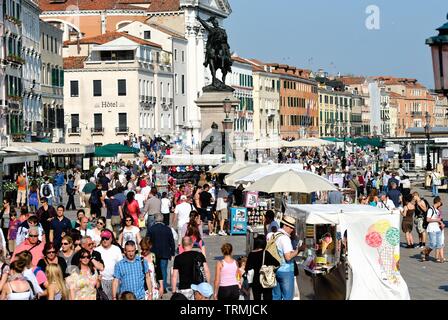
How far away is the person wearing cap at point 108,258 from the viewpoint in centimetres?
1501

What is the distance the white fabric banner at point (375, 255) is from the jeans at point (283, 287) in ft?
3.44

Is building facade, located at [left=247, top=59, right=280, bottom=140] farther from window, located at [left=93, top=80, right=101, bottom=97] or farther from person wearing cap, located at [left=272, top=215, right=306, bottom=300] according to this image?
person wearing cap, located at [left=272, top=215, right=306, bottom=300]

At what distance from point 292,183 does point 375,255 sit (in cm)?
804

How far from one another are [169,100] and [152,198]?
262 ft

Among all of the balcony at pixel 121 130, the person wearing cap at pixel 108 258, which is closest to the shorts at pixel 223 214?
the person wearing cap at pixel 108 258

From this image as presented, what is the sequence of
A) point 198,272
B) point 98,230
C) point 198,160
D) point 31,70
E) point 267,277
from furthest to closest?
point 31,70
point 198,160
point 98,230
point 267,277
point 198,272

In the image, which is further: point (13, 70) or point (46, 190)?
point (13, 70)

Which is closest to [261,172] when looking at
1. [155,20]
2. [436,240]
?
[436,240]

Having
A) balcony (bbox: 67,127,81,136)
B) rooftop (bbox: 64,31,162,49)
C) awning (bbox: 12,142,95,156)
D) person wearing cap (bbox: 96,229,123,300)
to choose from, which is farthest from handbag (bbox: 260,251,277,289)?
rooftop (bbox: 64,31,162,49)

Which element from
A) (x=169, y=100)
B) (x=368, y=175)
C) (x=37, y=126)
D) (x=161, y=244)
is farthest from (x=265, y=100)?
(x=161, y=244)

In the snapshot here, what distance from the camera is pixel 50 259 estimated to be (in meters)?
14.4

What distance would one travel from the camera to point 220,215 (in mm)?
29703

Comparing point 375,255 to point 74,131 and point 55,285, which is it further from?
point 74,131

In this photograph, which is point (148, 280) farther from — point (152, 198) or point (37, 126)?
point (37, 126)
